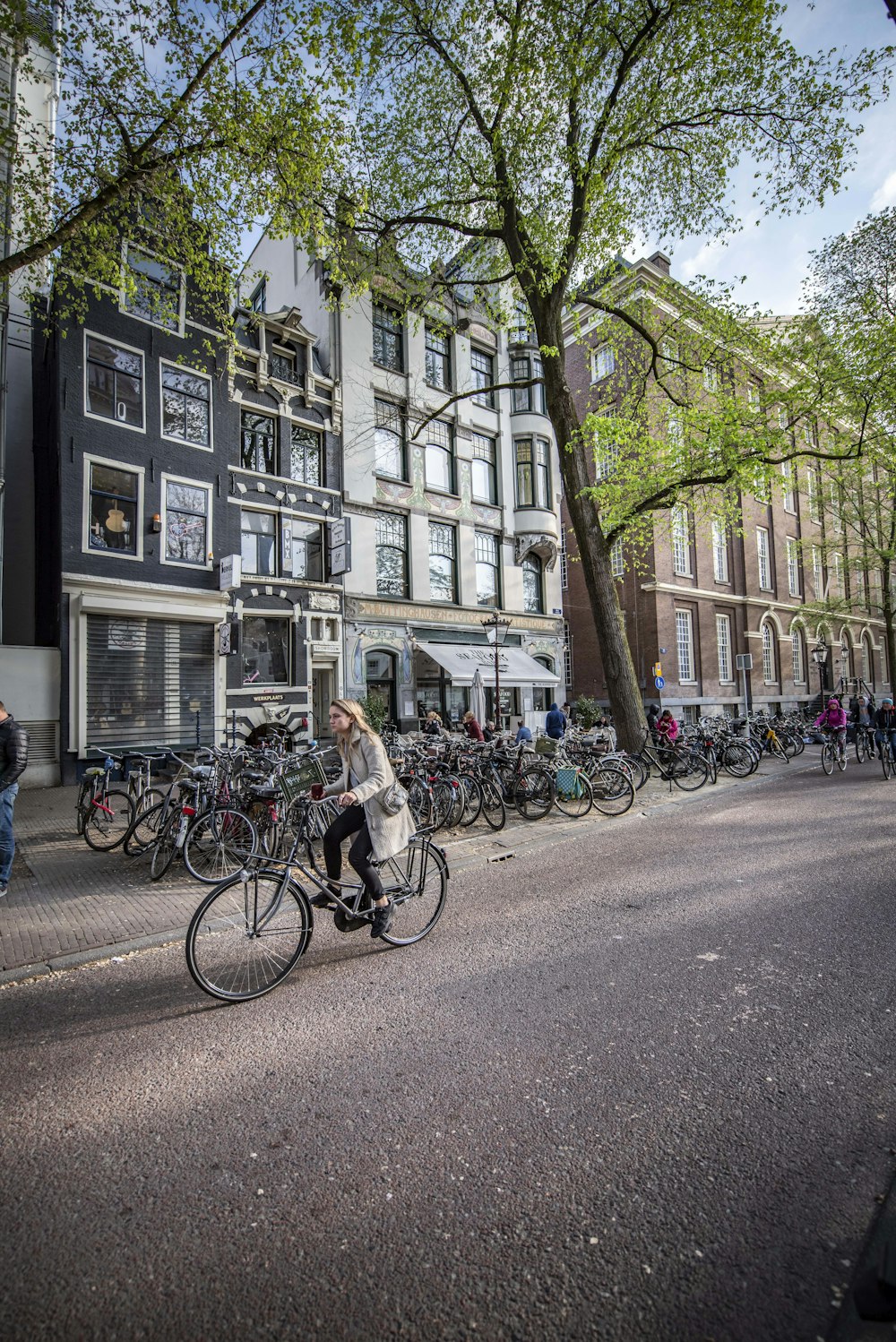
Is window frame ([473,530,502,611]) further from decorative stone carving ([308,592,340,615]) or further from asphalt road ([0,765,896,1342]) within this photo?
asphalt road ([0,765,896,1342])

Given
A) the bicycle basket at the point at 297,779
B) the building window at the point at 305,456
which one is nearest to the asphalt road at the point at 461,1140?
the bicycle basket at the point at 297,779

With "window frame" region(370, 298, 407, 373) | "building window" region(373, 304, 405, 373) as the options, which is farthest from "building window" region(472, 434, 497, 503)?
"building window" region(373, 304, 405, 373)

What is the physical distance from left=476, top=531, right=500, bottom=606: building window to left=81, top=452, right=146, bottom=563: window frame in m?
11.3

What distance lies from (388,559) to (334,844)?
16.7 metres

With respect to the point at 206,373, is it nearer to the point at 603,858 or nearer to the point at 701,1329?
the point at 603,858

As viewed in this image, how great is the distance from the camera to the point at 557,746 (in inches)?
448

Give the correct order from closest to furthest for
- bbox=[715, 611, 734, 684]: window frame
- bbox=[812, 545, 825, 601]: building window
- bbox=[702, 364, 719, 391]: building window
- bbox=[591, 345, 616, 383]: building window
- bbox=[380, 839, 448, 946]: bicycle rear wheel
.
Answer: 1. bbox=[380, 839, 448, 946]: bicycle rear wheel
2. bbox=[702, 364, 719, 391]: building window
3. bbox=[591, 345, 616, 383]: building window
4. bbox=[715, 611, 734, 684]: window frame
5. bbox=[812, 545, 825, 601]: building window

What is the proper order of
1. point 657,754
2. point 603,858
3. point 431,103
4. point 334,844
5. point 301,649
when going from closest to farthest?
point 334,844
point 603,858
point 431,103
point 657,754
point 301,649

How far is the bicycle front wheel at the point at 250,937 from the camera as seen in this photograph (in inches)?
151

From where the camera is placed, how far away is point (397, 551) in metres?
20.7

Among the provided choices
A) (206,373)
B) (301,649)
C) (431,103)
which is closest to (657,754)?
(301,649)

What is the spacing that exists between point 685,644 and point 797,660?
11632 mm

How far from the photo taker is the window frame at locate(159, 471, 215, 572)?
624 inches

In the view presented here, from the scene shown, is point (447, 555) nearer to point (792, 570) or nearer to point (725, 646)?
A: point (725, 646)
